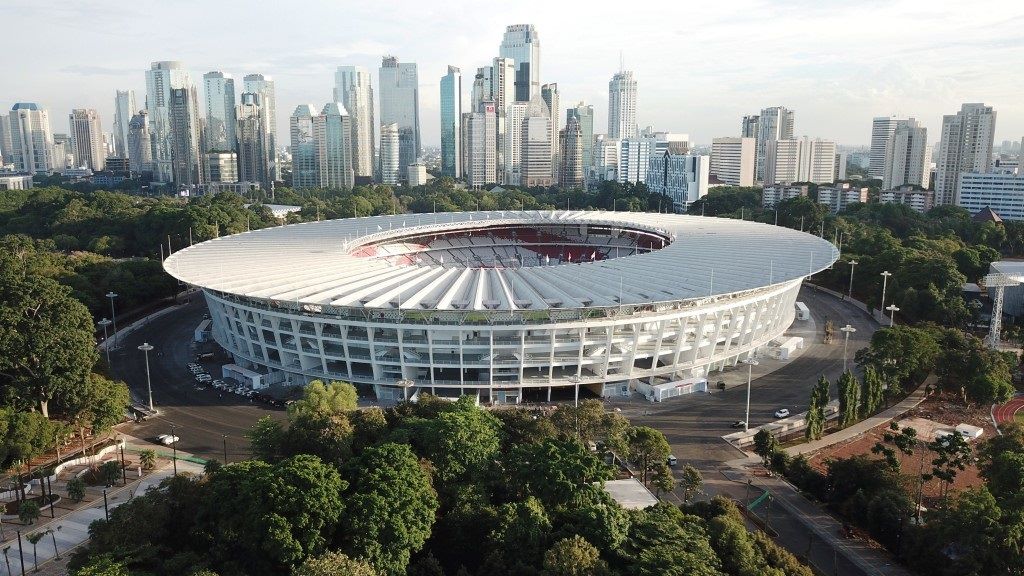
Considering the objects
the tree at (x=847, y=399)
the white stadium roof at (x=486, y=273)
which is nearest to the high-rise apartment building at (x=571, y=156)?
the white stadium roof at (x=486, y=273)

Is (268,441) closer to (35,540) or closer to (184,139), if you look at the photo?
(35,540)

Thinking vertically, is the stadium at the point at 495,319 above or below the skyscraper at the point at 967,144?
below

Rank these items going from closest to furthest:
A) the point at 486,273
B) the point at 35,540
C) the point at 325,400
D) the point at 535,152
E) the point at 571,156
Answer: the point at 35,540, the point at 325,400, the point at 486,273, the point at 571,156, the point at 535,152

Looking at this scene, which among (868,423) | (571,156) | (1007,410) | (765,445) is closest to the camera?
(765,445)

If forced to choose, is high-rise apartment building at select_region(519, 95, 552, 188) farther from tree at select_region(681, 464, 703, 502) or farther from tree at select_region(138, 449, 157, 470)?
tree at select_region(681, 464, 703, 502)

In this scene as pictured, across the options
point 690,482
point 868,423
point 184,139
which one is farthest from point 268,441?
point 184,139

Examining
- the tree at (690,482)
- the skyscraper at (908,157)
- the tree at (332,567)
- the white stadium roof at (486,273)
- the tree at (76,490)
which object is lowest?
the tree at (76,490)

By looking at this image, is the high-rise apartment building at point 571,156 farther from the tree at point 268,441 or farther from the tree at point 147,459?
the tree at point 268,441

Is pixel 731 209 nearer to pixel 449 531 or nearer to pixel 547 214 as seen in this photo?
pixel 547 214

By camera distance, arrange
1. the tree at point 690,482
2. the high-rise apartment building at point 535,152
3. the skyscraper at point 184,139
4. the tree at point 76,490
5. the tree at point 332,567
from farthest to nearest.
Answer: the high-rise apartment building at point 535,152, the skyscraper at point 184,139, the tree at point 76,490, the tree at point 690,482, the tree at point 332,567
